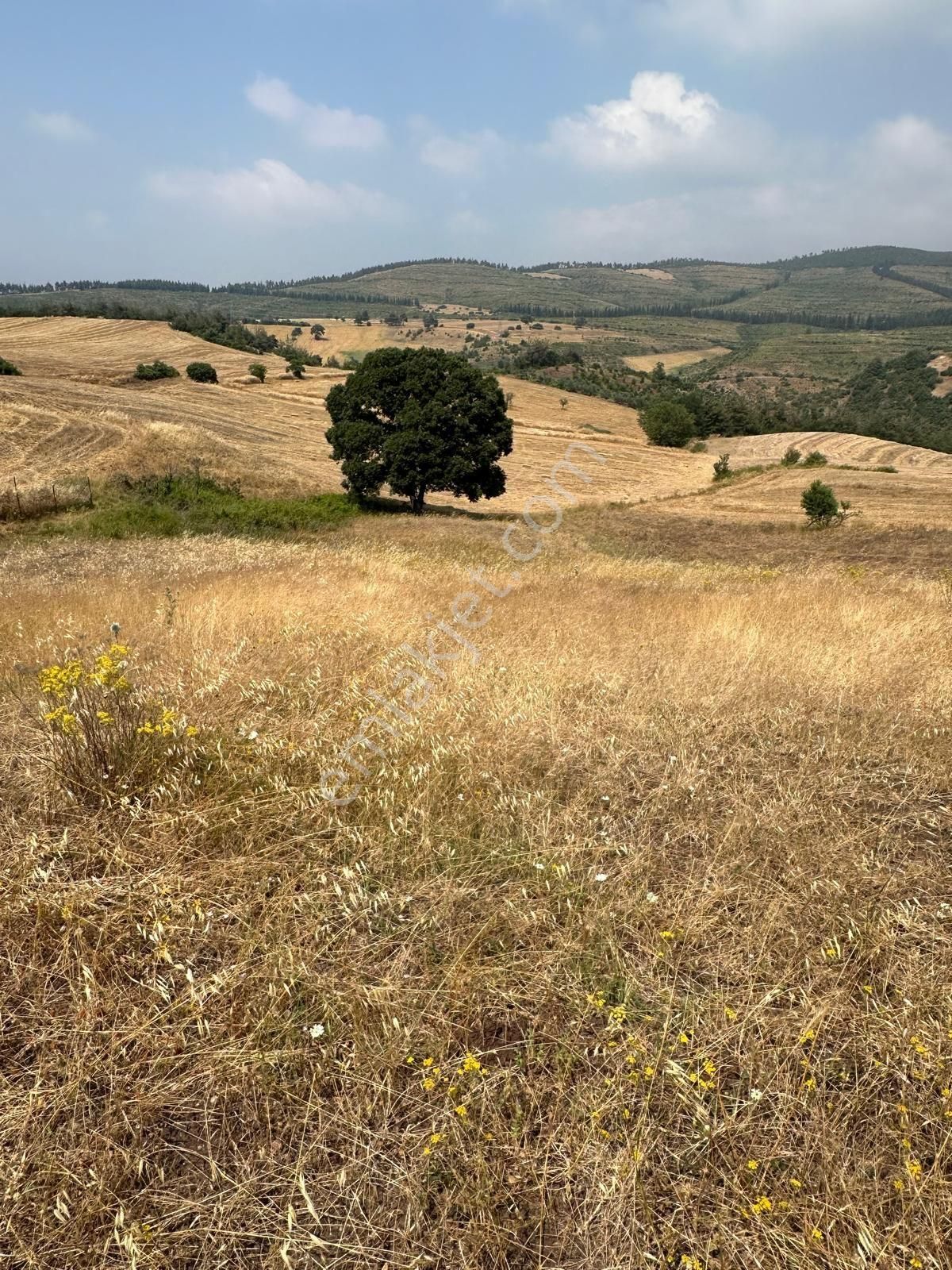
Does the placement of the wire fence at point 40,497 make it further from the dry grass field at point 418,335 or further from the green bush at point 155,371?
the dry grass field at point 418,335

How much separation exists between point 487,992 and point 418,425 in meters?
27.1

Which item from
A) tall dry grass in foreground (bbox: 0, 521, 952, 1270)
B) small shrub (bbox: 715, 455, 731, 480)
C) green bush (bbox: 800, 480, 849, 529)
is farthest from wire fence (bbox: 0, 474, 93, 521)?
small shrub (bbox: 715, 455, 731, 480)

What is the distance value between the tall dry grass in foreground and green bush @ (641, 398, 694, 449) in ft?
218

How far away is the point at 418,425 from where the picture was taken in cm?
2725

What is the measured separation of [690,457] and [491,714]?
2376 inches

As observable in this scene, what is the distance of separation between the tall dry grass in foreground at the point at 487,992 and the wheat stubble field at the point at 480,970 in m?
0.01

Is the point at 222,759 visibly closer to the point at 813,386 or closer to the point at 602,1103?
the point at 602,1103

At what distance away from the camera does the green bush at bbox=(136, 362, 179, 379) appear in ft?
159

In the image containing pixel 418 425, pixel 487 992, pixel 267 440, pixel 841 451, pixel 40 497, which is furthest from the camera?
pixel 841 451

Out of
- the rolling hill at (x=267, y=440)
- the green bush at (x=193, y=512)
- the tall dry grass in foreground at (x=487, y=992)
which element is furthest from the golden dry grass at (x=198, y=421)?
the tall dry grass in foreground at (x=487, y=992)

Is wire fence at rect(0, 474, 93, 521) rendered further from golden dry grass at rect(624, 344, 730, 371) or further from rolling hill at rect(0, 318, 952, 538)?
golden dry grass at rect(624, 344, 730, 371)

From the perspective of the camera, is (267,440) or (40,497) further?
(267,440)

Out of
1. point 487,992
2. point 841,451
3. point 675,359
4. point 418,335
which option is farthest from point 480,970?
point 675,359

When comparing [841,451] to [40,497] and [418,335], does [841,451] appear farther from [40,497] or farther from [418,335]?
[418,335]
